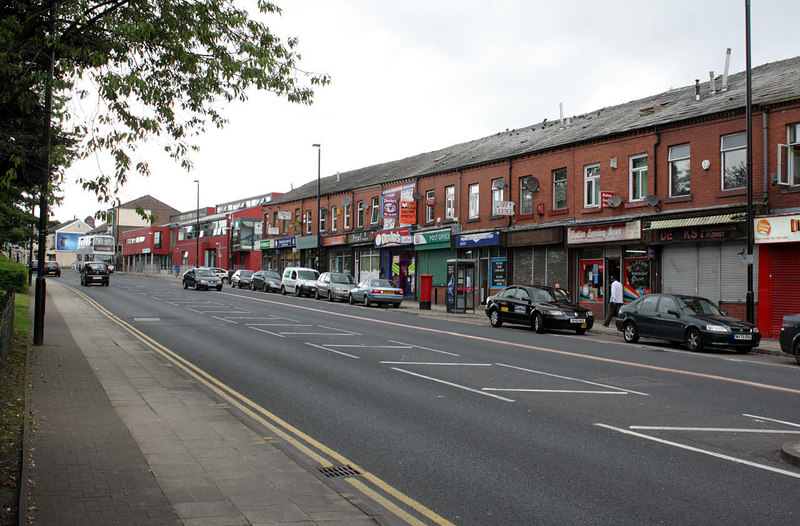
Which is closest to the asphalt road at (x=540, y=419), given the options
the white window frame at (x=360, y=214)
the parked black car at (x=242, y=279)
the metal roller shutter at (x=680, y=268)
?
the metal roller shutter at (x=680, y=268)

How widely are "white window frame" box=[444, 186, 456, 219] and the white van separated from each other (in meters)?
9.51

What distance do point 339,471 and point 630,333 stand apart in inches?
581

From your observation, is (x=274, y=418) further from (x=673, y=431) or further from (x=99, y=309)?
(x=99, y=309)

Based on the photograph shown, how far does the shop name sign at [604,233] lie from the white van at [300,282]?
1757 centimetres

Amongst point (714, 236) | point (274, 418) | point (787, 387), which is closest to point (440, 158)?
point (714, 236)

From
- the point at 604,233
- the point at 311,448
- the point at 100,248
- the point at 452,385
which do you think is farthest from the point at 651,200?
the point at 100,248

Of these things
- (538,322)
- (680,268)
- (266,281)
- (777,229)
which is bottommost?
(538,322)

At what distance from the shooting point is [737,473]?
19.6 ft

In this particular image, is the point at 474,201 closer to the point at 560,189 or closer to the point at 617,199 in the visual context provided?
the point at 560,189

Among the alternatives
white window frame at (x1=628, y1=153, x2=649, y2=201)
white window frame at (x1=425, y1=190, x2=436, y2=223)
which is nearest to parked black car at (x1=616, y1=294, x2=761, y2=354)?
white window frame at (x1=628, y1=153, x2=649, y2=201)

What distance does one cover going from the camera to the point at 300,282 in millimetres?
39938

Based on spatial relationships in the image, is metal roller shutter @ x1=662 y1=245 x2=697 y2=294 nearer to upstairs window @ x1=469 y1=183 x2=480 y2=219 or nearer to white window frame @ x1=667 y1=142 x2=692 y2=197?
white window frame @ x1=667 y1=142 x2=692 y2=197

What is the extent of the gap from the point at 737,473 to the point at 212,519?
471cm

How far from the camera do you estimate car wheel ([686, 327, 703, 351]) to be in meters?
16.6
